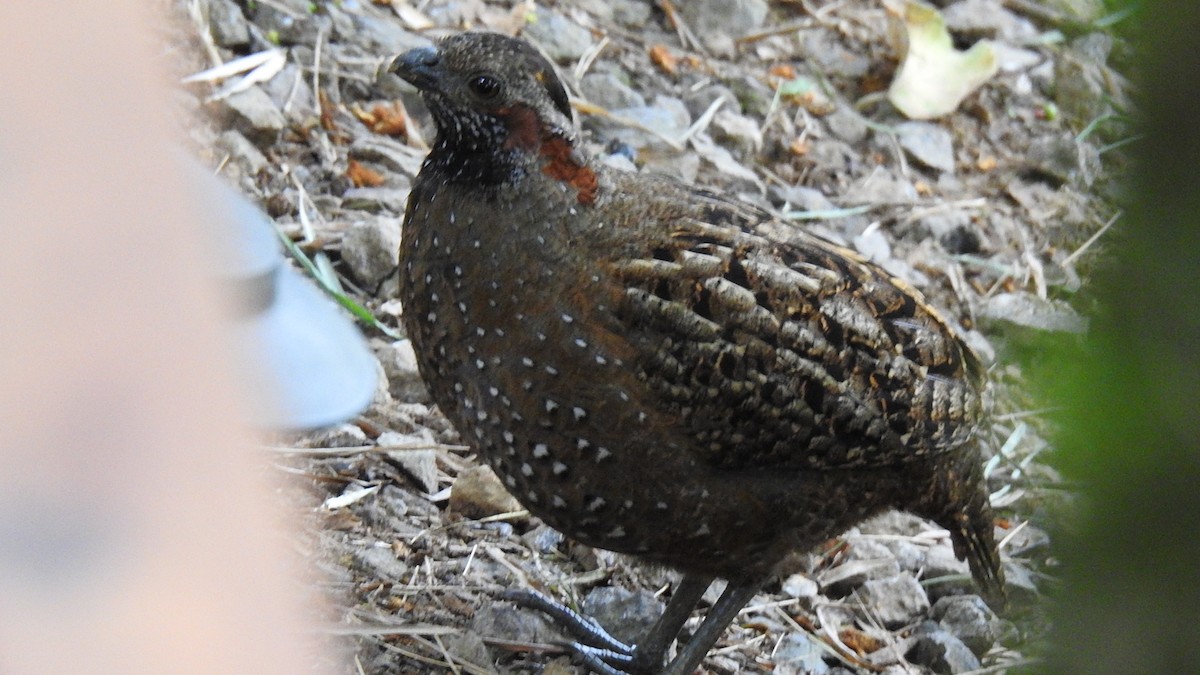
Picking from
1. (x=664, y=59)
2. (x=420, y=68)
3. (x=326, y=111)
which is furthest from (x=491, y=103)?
(x=664, y=59)

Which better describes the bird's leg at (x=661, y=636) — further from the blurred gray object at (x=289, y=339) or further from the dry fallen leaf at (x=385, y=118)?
the dry fallen leaf at (x=385, y=118)

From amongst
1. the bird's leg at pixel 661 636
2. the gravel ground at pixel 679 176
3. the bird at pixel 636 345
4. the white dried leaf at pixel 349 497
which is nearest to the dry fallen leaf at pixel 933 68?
the gravel ground at pixel 679 176

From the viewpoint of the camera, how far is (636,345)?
11.4 ft

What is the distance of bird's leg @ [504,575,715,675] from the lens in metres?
4.14

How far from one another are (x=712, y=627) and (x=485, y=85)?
5.52 ft

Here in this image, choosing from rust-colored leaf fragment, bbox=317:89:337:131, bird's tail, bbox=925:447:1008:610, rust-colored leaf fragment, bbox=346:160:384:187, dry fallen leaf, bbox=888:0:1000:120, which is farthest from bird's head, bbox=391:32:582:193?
dry fallen leaf, bbox=888:0:1000:120

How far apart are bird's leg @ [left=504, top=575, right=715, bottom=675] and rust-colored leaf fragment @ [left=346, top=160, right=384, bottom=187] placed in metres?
2.19

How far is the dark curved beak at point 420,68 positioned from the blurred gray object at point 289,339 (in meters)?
0.89

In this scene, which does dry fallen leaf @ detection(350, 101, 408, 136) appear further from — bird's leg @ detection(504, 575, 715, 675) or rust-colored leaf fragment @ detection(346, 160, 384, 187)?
bird's leg @ detection(504, 575, 715, 675)

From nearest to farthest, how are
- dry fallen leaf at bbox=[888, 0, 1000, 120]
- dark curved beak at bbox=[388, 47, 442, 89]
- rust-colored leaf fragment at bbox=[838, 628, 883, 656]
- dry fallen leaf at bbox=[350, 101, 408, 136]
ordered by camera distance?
dark curved beak at bbox=[388, 47, 442, 89] → rust-colored leaf fragment at bbox=[838, 628, 883, 656] → dry fallen leaf at bbox=[350, 101, 408, 136] → dry fallen leaf at bbox=[888, 0, 1000, 120]

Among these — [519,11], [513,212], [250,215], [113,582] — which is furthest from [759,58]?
[113,582]

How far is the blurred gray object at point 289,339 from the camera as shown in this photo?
4324mm

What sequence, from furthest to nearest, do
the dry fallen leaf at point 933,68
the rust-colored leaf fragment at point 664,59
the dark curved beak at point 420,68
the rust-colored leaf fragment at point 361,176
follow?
the dry fallen leaf at point 933,68
the rust-colored leaf fragment at point 664,59
the rust-colored leaf fragment at point 361,176
the dark curved beak at point 420,68

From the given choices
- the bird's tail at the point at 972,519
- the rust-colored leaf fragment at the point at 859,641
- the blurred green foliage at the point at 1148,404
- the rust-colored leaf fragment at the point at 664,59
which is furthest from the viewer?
the rust-colored leaf fragment at the point at 664,59
